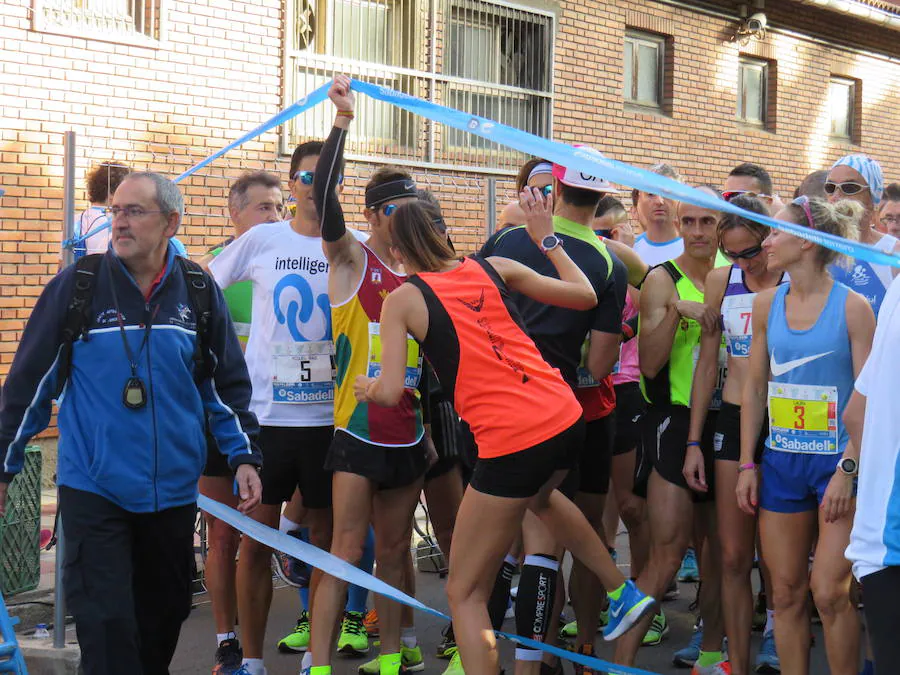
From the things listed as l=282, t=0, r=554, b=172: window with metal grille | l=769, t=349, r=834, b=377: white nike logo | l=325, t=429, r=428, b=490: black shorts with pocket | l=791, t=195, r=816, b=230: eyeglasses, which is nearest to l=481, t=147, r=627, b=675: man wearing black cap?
l=325, t=429, r=428, b=490: black shorts with pocket

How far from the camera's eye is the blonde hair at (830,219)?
4.46 meters

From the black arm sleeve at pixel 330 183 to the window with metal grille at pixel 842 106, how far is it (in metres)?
14.7

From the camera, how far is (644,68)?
50.3ft

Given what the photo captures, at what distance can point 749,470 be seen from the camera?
15.4ft

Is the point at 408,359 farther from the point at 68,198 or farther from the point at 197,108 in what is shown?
the point at 197,108

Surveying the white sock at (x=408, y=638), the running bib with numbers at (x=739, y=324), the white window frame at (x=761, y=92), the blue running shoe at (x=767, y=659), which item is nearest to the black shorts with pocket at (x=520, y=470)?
the running bib with numbers at (x=739, y=324)

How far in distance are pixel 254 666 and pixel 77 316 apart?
1.99 metres

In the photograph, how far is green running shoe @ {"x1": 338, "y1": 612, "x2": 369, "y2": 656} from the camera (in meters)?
5.87

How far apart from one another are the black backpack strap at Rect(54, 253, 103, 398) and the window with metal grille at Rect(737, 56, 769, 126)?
13.8 m

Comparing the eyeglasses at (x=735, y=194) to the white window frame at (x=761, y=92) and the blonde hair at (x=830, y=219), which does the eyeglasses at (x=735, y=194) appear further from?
the white window frame at (x=761, y=92)

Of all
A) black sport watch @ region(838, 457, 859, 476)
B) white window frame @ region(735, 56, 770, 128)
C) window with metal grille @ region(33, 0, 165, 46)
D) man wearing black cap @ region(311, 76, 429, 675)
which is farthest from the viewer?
white window frame @ region(735, 56, 770, 128)

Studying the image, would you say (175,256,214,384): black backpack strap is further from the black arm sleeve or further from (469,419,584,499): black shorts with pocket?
(469,419,584,499): black shorts with pocket

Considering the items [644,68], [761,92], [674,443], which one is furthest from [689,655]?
[761,92]

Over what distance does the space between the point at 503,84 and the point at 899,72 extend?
28.9 ft
